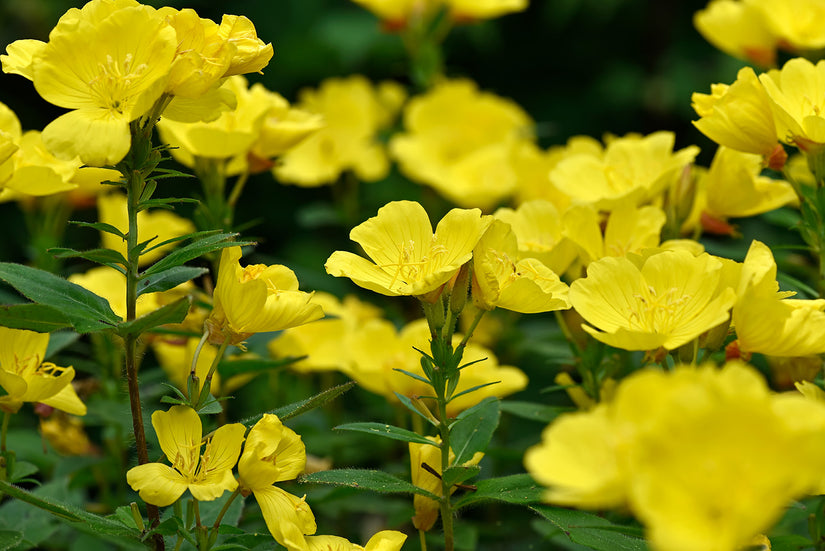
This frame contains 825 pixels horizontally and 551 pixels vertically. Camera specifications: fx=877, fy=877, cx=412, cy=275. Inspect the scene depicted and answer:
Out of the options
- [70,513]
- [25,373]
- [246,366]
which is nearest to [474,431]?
[246,366]

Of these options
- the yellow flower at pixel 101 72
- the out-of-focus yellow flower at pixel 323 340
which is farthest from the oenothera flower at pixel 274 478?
the out-of-focus yellow flower at pixel 323 340

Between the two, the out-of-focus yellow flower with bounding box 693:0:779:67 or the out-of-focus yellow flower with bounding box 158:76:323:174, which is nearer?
the out-of-focus yellow flower with bounding box 158:76:323:174

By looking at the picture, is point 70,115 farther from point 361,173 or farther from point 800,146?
point 361,173

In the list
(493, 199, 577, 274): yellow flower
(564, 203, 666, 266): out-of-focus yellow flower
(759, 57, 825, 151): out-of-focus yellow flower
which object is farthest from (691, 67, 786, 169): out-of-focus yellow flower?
(493, 199, 577, 274): yellow flower

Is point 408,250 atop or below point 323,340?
atop

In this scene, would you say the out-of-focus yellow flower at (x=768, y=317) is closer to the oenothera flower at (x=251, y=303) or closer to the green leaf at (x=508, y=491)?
the green leaf at (x=508, y=491)

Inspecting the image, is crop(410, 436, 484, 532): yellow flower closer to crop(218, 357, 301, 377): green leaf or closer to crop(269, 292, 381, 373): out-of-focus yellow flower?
crop(218, 357, 301, 377): green leaf

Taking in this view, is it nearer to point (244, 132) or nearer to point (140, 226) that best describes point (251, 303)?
point (244, 132)
